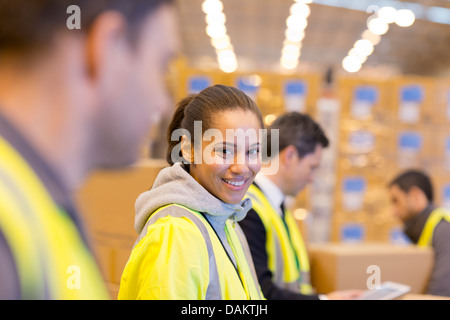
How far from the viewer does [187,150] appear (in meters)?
1.23

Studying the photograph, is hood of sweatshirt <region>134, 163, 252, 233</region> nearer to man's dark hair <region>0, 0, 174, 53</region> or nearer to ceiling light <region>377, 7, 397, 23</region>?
man's dark hair <region>0, 0, 174, 53</region>

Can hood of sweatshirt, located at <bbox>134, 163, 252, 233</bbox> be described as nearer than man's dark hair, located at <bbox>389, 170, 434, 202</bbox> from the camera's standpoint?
Yes

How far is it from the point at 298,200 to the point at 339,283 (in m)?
2.33

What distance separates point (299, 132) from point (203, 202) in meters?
1.20

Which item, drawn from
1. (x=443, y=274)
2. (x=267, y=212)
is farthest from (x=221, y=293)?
(x=443, y=274)

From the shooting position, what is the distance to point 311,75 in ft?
14.1

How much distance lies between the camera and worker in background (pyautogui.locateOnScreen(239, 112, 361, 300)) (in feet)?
5.95

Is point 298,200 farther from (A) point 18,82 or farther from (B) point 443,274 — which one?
(A) point 18,82

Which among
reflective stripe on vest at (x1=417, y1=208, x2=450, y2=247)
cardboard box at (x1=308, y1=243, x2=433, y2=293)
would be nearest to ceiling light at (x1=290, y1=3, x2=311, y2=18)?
reflective stripe on vest at (x1=417, y1=208, x2=450, y2=247)

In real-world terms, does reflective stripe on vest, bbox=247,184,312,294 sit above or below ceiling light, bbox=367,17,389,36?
below

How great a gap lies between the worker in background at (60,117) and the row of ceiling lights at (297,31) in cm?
548

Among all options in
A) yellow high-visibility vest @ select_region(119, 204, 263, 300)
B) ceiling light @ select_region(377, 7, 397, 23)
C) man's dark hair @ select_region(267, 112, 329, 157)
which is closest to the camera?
yellow high-visibility vest @ select_region(119, 204, 263, 300)

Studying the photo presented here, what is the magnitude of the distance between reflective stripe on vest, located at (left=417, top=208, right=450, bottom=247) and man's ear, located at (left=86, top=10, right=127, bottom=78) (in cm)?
235

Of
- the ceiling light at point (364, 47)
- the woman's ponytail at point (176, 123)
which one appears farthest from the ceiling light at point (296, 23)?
the woman's ponytail at point (176, 123)
